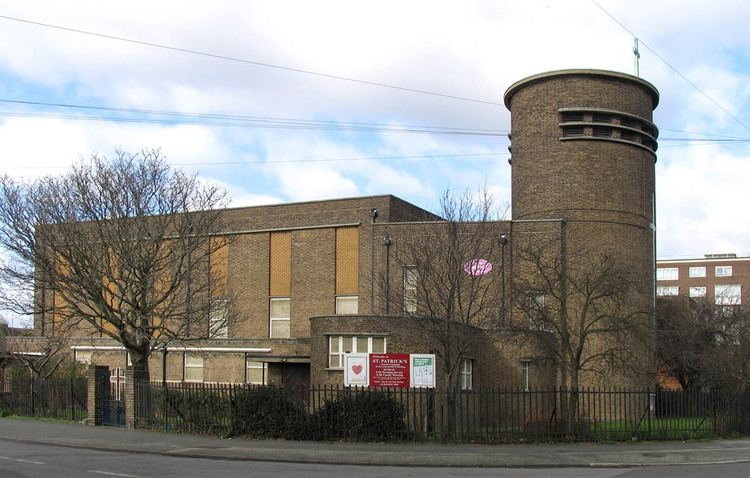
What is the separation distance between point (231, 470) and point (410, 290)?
14.4 metres

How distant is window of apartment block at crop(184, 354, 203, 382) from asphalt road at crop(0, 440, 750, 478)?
25.1m

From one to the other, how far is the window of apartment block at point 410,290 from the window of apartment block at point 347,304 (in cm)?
1197

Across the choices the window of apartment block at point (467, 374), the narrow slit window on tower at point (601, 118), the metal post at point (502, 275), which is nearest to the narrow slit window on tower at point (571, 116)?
the narrow slit window on tower at point (601, 118)

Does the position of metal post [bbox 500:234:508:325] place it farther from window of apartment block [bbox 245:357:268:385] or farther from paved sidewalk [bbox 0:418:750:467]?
window of apartment block [bbox 245:357:268:385]

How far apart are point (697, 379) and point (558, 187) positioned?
16.3 m

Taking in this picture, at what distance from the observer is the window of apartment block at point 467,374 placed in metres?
33.3

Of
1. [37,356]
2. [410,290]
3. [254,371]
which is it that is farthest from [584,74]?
[37,356]

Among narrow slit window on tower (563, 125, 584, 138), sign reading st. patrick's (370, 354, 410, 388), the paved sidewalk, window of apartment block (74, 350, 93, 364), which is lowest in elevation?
the paved sidewalk

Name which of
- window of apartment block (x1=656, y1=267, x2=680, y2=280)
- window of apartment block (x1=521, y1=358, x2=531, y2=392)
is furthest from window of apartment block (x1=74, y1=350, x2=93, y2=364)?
window of apartment block (x1=656, y1=267, x2=680, y2=280)

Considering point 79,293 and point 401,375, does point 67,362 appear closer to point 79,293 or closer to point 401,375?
point 79,293

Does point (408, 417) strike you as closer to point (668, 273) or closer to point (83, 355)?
point (83, 355)

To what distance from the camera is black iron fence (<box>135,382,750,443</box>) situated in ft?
76.1

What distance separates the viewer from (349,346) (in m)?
31.1

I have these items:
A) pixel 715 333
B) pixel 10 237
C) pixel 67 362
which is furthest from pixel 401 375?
pixel 715 333
